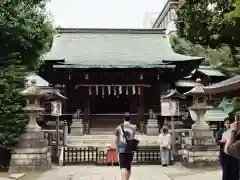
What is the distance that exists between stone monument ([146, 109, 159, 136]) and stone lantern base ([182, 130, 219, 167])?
891cm

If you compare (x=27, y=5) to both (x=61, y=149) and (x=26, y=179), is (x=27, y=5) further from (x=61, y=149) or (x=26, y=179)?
(x=26, y=179)

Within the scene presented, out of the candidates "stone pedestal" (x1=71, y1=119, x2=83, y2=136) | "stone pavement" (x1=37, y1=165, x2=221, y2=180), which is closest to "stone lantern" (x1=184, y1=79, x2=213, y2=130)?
"stone pavement" (x1=37, y1=165, x2=221, y2=180)

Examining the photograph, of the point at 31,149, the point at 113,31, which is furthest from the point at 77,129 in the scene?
the point at 113,31

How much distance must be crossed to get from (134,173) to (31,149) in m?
3.70

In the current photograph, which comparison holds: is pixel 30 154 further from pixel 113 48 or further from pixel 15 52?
pixel 113 48

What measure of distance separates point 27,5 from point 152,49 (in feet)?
49.9

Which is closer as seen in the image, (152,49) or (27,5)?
(27,5)

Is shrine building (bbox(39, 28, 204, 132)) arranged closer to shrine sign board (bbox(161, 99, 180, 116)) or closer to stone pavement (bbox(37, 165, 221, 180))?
shrine sign board (bbox(161, 99, 180, 116))

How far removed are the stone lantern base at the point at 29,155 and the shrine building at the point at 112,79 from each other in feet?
35.6

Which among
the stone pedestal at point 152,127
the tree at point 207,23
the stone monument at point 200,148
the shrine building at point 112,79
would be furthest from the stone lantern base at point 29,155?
the shrine building at point 112,79

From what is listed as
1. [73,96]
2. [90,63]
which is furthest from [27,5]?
[73,96]

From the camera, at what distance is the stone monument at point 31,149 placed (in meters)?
14.9

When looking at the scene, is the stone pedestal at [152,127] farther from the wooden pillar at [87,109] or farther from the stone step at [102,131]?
the wooden pillar at [87,109]

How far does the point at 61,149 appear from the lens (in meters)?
18.8
